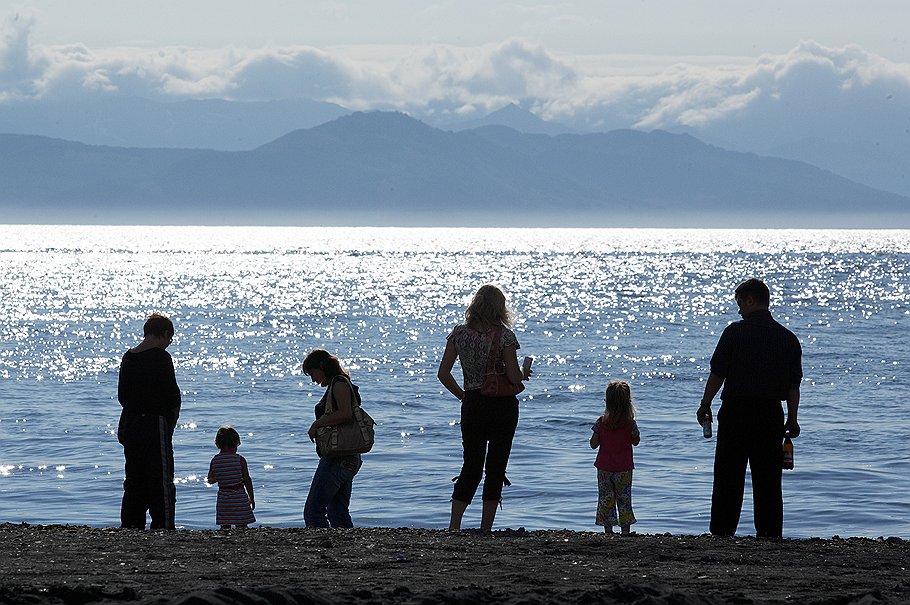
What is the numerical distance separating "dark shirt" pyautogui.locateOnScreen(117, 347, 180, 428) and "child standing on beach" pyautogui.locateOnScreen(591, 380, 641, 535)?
3015 millimetres

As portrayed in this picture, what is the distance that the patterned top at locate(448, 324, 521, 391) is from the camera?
862 centimetres

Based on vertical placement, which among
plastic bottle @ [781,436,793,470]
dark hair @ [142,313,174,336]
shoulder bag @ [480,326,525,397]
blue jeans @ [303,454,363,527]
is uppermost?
dark hair @ [142,313,174,336]

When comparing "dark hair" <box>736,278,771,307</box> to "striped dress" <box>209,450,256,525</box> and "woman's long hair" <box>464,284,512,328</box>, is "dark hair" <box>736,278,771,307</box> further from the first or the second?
"striped dress" <box>209,450,256,525</box>

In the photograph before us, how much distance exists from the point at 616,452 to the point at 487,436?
4.36ft

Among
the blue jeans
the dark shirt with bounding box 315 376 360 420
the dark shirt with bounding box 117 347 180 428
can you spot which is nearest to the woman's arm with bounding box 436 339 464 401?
the dark shirt with bounding box 315 376 360 420

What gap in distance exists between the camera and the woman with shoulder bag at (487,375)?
8617 mm

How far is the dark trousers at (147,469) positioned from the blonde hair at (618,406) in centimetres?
307

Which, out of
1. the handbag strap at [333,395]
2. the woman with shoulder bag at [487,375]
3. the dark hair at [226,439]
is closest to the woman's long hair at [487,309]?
the woman with shoulder bag at [487,375]

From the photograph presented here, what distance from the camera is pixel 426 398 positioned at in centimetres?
2669

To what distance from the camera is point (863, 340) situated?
42844 millimetres

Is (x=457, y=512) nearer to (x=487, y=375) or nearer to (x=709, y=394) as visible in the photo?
(x=487, y=375)

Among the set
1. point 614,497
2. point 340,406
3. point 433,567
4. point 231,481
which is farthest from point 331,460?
point 614,497

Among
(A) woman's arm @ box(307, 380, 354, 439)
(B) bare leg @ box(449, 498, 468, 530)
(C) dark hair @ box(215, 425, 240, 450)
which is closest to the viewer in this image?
(A) woman's arm @ box(307, 380, 354, 439)

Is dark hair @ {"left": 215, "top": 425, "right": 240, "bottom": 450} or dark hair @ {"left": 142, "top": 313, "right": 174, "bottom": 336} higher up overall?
dark hair @ {"left": 142, "top": 313, "right": 174, "bottom": 336}
